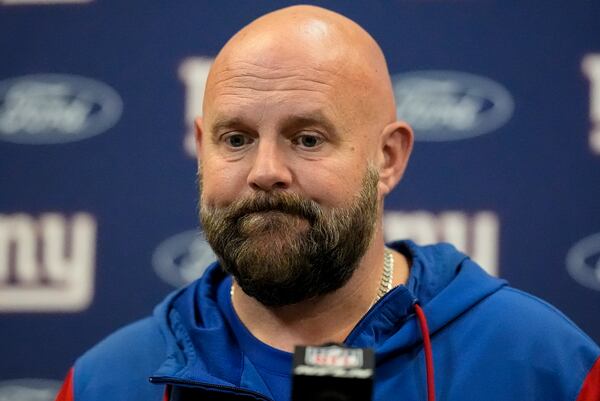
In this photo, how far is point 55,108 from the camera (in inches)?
82.7

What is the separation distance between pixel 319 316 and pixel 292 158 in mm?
236

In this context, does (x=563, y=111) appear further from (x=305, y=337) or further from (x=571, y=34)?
(x=305, y=337)

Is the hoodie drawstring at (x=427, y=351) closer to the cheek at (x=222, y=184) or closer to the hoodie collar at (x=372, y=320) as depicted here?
the hoodie collar at (x=372, y=320)

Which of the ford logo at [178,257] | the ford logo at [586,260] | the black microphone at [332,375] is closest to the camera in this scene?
the black microphone at [332,375]

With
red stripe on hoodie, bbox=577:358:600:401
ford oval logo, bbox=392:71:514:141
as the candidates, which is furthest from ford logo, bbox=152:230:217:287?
red stripe on hoodie, bbox=577:358:600:401

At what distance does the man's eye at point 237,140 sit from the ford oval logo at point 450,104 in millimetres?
671

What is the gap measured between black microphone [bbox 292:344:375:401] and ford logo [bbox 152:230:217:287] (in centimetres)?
126

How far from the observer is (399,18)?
2.01 metres

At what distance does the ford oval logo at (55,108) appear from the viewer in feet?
6.88

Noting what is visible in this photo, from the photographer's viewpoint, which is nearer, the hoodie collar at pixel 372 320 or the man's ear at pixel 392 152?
the hoodie collar at pixel 372 320

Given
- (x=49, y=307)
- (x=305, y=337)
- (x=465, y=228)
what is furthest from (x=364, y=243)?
(x=49, y=307)

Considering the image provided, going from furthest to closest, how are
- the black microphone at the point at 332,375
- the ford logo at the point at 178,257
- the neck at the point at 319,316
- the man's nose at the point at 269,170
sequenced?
the ford logo at the point at 178,257, the neck at the point at 319,316, the man's nose at the point at 269,170, the black microphone at the point at 332,375

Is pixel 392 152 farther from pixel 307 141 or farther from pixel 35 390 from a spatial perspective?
pixel 35 390

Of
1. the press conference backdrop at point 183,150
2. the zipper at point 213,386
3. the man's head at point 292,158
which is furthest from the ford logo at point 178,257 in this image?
the zipper at point 213,386
